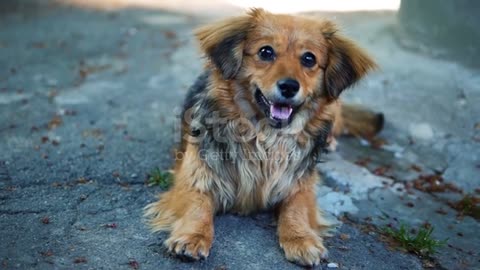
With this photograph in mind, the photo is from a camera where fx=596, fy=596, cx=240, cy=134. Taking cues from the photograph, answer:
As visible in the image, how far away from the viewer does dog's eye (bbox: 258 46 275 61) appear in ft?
13.3

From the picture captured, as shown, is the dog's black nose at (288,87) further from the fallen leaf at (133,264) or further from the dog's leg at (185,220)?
the fallen leaf at (133,264)

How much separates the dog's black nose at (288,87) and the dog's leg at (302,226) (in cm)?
77

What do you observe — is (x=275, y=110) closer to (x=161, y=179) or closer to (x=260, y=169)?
(x=260, y=169)

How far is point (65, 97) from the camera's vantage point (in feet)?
20.9

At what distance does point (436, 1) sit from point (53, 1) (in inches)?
246

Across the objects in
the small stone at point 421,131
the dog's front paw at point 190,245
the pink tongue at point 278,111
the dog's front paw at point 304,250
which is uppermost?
the pink tongue at point 278,111

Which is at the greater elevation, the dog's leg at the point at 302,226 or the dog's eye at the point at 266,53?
the dog's eye at the point at 266,53

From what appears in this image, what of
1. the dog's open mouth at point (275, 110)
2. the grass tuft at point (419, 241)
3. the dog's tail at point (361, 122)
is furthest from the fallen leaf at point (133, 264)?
the dog's tail at point (361, 122)

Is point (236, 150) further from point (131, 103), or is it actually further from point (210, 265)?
point (131, 103)

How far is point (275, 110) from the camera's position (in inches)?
158

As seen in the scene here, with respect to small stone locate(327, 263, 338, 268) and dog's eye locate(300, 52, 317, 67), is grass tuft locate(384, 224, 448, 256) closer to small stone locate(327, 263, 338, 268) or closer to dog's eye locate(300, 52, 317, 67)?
small stone locate(327, 263, 338, 268)

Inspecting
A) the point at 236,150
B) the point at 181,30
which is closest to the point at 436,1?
the point at 236,150

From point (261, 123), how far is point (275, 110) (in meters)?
0.20

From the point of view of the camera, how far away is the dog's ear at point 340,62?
4.26m
